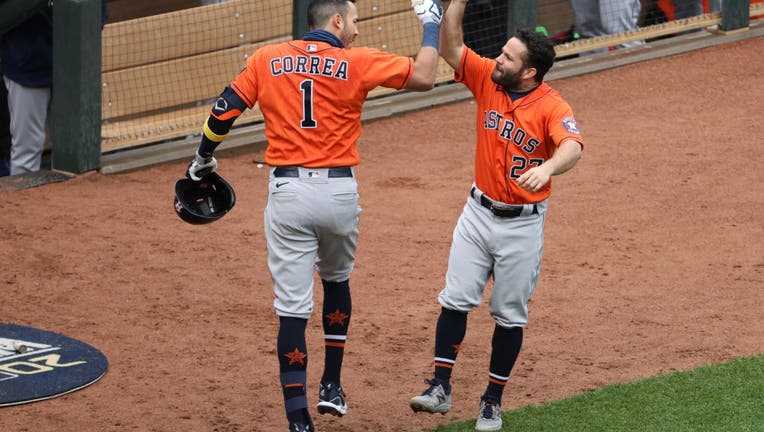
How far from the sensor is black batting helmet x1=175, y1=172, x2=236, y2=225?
17.1ft

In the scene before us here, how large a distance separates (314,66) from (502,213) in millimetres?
949

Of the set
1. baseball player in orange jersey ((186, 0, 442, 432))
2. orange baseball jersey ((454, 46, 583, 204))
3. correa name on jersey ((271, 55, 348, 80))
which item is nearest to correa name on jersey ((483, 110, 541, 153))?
orange baseball jersey ((454, 46, 583, 204))

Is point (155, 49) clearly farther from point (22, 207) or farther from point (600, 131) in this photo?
point (600, 131)

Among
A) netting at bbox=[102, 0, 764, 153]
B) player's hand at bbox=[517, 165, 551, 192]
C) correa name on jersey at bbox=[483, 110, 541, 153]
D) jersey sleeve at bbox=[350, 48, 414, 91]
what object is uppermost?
jersey sleeve at bbox=[350, 48, 414, 91]

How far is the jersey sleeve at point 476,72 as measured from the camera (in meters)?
5.07

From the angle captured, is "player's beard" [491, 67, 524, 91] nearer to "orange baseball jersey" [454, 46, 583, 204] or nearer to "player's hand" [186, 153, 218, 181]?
"orange baseball jersey" [454, 46, 583, 204]

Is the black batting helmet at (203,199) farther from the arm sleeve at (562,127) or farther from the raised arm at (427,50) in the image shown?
the arm sleeve at (562,127)

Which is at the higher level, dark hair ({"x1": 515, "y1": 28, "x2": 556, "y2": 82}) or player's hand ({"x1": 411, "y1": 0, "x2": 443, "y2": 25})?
player's hand ({"x1": 411, "y1": 0, "x2": 443, "y2": 25})

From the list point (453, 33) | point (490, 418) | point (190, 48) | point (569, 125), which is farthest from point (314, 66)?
point (190, 48)

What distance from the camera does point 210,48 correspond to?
9188mm

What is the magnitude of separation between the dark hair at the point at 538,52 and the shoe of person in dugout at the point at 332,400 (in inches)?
59.2

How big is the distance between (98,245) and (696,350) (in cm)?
356

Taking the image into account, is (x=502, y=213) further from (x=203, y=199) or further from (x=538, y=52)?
(x=203, y=199)

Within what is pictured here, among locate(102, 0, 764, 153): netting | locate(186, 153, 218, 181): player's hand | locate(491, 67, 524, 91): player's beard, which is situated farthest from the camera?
locate(102, 0, 764, 153): netting
